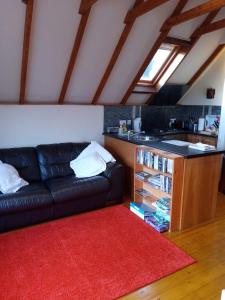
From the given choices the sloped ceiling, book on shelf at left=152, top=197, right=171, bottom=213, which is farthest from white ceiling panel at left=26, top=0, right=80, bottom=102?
book on shelf at left=152, top=197, right=171, bottom=213

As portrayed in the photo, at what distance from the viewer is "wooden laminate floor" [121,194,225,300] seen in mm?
1816

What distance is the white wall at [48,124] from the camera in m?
3.39

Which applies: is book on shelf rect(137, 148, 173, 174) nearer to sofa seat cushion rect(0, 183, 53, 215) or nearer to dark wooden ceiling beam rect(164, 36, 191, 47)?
sofa seat cushion rect(0, 183, 53, 215)

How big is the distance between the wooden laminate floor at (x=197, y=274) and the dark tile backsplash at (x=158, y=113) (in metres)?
2.25

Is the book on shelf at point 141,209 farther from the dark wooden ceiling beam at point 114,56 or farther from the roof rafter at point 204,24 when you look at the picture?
the roof rafter at point 204,24

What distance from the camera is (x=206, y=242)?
8.21ft

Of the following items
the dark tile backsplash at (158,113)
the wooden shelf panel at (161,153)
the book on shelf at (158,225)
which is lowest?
the book on shelf at (158,225)

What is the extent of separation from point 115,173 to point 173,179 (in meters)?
0.92

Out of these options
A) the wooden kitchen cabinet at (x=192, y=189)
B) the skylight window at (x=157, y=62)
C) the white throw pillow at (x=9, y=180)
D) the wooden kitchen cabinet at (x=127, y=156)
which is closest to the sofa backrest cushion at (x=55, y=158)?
the white throw pillow at (x=9, y=180)

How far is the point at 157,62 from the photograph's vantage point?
12.9 ft

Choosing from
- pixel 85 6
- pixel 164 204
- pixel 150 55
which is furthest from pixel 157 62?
pixel 164 204

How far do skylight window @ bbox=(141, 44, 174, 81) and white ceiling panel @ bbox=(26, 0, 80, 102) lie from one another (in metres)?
1.50

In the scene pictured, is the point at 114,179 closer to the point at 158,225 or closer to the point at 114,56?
the point at 158,225

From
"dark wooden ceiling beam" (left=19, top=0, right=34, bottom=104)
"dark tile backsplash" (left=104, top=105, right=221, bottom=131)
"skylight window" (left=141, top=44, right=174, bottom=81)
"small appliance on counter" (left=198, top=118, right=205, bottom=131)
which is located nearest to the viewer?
"dark wooden ceiling beam" (left=19, top=0, right=34, bottom=104)
